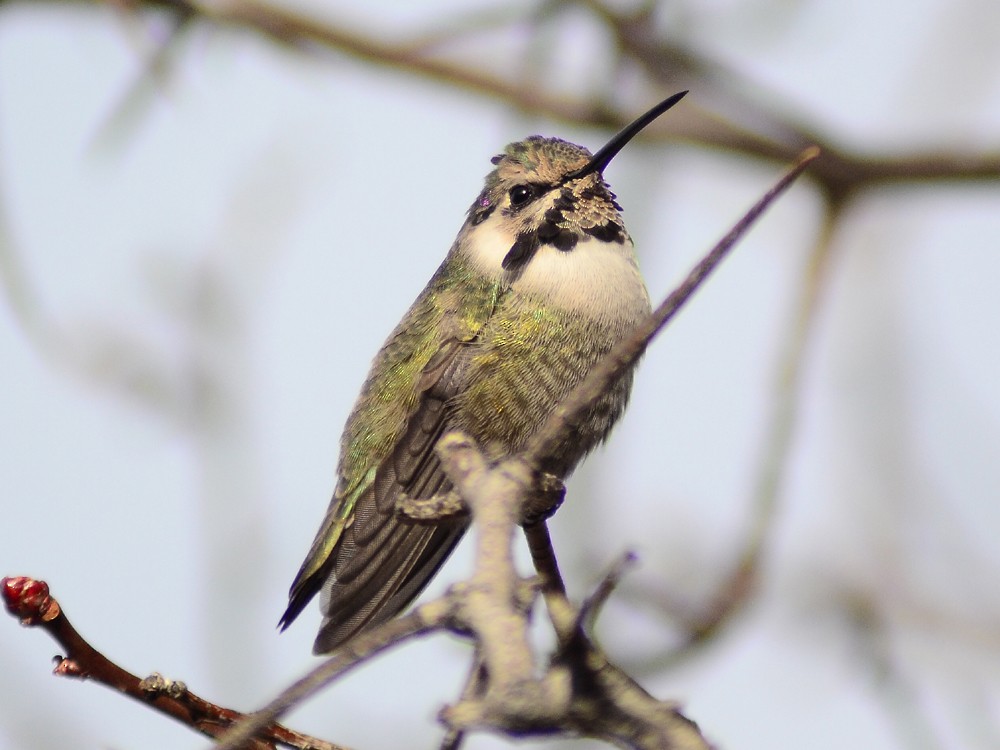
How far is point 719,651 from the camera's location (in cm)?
501

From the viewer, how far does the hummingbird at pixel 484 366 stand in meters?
3.84

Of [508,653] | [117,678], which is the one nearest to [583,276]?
[117,678]

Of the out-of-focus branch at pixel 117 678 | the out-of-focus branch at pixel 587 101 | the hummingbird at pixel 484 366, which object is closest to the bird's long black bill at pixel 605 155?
the hummingbird at pixel 484 366

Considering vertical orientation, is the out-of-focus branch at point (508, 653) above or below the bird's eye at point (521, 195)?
below

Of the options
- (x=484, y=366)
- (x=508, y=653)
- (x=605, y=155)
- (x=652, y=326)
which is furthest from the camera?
(x=605, y=155)

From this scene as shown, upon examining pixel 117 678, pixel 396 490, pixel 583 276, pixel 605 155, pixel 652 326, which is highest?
pixel 605 155

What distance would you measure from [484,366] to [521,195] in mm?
841

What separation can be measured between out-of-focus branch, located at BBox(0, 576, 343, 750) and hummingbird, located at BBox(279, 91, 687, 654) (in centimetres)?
196

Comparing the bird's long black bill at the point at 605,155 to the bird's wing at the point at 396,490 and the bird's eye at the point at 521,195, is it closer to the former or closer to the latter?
the bird's eye at the point at 521,195

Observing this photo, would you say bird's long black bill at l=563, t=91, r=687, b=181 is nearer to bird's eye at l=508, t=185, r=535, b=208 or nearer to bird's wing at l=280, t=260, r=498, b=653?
bird's eye at l=508, t=185, r=535, b=208

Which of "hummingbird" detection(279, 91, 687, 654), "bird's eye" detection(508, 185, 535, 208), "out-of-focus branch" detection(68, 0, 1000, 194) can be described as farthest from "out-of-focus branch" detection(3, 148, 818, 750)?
"out-of-focus branch" detection(68, 0, 1000, 194)

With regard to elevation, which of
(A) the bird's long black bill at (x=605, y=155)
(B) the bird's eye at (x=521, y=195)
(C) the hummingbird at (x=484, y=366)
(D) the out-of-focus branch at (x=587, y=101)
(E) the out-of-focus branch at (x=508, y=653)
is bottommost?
(E) the out-of-focus branch at (x=508, y=653)

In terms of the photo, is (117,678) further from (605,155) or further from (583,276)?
(605,155)

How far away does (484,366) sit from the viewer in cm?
388
